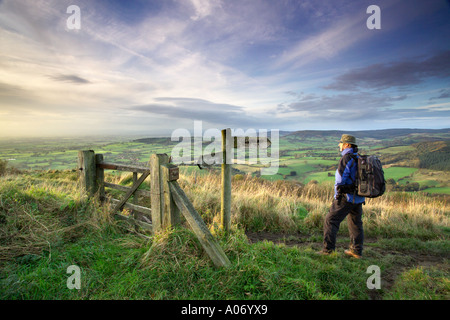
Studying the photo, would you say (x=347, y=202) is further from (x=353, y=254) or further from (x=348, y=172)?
(x=353, y=254)

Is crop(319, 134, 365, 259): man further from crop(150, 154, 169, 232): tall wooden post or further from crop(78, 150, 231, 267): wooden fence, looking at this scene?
crop(150, 154, 169, 232): tall wooden post

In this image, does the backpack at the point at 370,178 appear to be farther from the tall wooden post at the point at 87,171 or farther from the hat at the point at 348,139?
the tall wooden post at the point at 87,171

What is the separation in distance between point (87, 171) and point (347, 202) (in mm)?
6271

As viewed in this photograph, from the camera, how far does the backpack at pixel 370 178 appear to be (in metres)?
3.73

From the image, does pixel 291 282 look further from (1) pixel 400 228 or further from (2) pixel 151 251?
(1) pixel 400 228

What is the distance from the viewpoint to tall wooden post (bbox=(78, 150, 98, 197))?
544 cm

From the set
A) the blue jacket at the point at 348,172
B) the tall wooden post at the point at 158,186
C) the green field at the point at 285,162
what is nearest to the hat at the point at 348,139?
the blue jacket at the point at 348,172

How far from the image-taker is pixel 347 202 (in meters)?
4.05

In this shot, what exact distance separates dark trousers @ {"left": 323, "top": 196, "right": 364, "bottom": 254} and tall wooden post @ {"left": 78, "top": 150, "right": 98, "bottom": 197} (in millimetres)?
5894

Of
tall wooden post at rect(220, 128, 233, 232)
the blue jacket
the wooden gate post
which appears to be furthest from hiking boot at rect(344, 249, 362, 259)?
the wooden gate post

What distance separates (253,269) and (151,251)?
5.51ft
